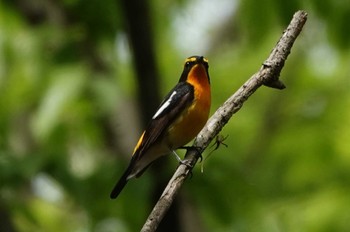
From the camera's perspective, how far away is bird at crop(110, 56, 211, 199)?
556 cm

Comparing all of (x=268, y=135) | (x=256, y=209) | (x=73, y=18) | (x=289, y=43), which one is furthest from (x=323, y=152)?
(x=289, y=43)

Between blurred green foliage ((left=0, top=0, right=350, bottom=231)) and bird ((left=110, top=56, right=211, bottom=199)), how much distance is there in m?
0.38

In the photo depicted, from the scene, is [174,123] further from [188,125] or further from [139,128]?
[139,128]

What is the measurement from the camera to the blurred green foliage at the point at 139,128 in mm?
6051

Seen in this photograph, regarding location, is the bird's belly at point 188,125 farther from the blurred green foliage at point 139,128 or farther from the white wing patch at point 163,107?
the blurred green foliage at point 139,128

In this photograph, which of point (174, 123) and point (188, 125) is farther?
point (174, 123)

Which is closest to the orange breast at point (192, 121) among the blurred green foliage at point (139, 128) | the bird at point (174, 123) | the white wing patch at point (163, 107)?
the bird at point (174, 123)

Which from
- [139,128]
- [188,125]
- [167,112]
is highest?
[139,128]

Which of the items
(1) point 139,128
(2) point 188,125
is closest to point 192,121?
(2) point 188,125

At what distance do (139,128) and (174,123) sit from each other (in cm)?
150

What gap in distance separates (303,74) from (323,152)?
216cm

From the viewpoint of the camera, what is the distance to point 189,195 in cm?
629

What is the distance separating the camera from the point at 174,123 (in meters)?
5.70

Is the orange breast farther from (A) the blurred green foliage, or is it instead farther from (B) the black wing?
(A) the blurred green foliage
